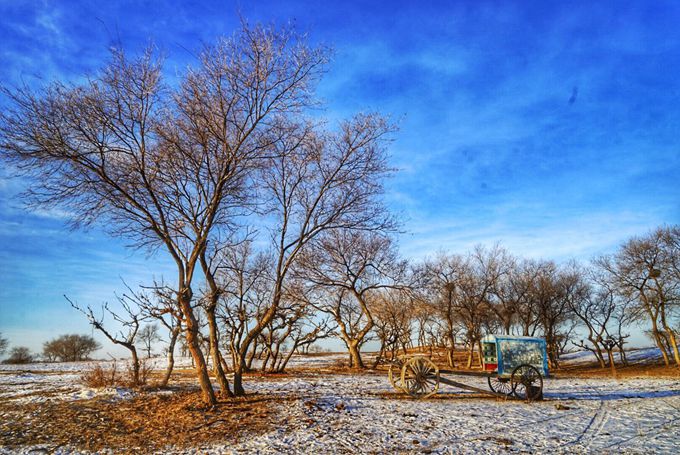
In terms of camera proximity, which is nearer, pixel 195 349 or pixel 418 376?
pixel 195 349

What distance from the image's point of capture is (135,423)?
965 cm

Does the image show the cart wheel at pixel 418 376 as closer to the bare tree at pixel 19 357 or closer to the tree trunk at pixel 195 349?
the tree trunk at pixel 195 349

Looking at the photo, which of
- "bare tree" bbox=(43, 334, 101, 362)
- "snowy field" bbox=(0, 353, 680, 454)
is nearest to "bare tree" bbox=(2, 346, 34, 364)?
"bare tree" bbox=(43, 334, 101, 362)

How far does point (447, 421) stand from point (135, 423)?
24.7ft

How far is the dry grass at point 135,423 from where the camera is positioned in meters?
8.29

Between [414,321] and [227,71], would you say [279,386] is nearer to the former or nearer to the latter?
[227,71]

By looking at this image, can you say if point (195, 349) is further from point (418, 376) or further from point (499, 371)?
point (499, 371)

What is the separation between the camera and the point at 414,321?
34188 millimetres

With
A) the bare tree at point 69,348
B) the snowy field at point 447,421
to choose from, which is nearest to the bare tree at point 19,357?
the bare tree at point 69,348

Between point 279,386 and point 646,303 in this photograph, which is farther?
point 646,303

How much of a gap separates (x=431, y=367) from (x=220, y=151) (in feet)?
33.0

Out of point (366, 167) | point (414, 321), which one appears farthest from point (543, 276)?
point (366, 167)

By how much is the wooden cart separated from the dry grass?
4.71m

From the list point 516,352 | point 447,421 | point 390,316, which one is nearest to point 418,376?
point 447,421
